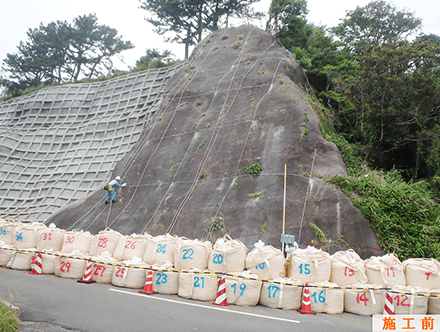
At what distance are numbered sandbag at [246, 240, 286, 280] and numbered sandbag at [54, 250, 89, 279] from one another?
3617mm

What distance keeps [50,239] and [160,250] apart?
3223mm

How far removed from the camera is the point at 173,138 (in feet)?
49.3

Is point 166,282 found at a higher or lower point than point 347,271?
lower

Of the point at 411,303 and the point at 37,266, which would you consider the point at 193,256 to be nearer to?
the point at 37,266

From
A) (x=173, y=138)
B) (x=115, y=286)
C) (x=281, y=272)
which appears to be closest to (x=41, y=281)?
(x=115, y=286)

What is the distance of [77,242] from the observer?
26.2ft

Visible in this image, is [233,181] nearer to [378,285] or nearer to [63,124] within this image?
[378,285]

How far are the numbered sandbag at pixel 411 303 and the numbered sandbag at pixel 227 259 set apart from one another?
104 inches

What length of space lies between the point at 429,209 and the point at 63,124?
68.5 feet

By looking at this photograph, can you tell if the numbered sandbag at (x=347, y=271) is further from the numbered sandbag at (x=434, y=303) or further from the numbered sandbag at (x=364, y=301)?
the numbered sandbag at (x=434, y=303)

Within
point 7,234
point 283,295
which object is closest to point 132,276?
point 283,295

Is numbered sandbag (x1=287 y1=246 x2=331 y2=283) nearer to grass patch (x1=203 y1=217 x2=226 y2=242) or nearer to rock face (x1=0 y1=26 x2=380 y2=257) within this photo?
rock face (x1=0 y1=26 x2=380 y2=257)

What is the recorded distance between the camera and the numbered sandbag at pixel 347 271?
5902 millimetres

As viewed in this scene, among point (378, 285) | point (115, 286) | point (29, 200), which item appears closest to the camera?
point (378, 285)
